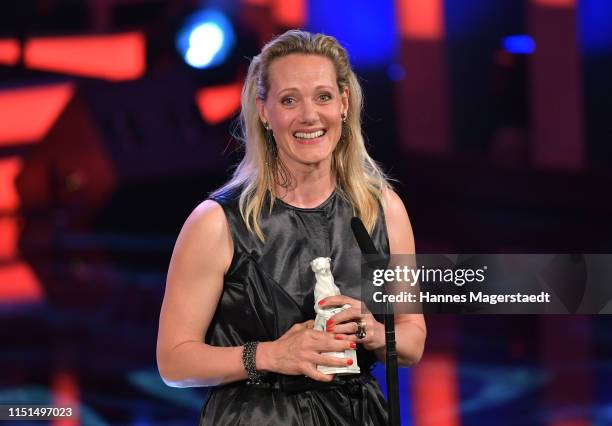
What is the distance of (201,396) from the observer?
13.1 feet

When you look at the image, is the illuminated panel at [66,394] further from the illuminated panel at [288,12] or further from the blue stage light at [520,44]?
the blue stage light at [520,44]

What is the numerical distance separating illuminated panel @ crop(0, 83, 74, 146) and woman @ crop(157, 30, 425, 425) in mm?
4783

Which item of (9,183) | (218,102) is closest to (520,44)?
(218,102)

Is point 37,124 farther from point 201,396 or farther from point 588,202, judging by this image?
point 588,202

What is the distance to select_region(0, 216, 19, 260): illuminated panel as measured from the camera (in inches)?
255

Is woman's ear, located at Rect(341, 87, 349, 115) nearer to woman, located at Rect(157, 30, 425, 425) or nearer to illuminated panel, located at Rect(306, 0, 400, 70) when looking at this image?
woman, located at Rect(157, 30, 425, 425)

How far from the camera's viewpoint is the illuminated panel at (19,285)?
5.57 metres

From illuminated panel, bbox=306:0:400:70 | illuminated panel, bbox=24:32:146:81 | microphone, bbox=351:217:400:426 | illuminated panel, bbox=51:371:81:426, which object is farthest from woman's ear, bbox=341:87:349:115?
illuminated panel, bbox=24:32:146:81

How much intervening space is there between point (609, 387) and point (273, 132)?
8.81ft

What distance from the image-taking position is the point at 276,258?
180cm

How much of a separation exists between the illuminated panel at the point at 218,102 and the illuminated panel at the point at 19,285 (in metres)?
1.56

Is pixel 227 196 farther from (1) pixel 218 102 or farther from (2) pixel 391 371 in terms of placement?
(1) pixel 218 102

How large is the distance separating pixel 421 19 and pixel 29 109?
2780mm

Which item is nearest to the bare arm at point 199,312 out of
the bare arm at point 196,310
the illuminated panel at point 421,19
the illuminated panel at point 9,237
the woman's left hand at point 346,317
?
the bare arm at point 196,310
